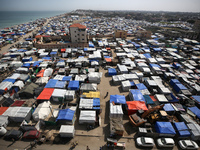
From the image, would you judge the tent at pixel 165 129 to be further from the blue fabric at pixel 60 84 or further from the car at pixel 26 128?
the blue fabric at pixel 60 84

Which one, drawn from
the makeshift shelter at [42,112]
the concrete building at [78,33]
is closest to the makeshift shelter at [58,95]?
the makeshift shelter at [42,112]

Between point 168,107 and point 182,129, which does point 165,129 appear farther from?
point 168,107

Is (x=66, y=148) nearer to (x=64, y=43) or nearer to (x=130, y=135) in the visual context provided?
(x=130, y=135)

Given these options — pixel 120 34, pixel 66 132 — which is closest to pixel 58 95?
pixel 66 132

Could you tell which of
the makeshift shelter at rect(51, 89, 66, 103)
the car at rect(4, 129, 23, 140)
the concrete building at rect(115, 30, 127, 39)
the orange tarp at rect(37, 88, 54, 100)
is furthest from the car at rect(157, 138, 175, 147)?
the concrete building at rect(115, 30, 127, 39)

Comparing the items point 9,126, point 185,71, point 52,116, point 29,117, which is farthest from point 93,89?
point 185,71

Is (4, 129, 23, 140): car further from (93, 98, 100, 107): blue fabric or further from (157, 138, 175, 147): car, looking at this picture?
(157, 138, 175, 147): car

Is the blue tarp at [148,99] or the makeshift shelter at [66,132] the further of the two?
the blue tarp at [148,99]
